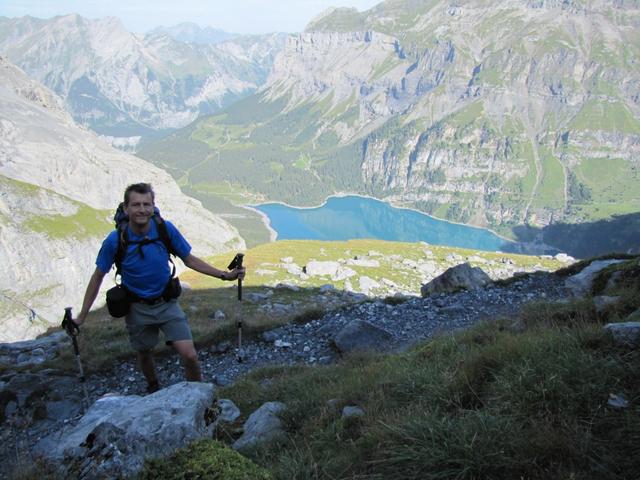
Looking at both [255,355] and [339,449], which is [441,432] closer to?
[339,449]

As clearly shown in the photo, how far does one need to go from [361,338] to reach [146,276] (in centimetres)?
605

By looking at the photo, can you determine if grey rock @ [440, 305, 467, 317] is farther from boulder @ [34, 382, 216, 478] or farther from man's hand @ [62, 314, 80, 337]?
man's hand @ [62, 314, 80, 337]

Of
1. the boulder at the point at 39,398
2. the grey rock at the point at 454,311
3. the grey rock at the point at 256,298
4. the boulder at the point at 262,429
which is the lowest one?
the grey rock at the point at 256,298

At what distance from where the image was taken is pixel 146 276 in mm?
7621

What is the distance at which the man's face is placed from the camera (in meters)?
7.31

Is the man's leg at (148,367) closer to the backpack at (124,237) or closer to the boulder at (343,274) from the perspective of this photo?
the backpack at (124,237)

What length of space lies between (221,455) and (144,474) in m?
0.62

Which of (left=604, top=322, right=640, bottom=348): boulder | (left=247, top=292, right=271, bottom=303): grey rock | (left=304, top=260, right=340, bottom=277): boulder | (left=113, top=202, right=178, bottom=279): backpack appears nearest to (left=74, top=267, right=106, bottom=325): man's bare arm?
(left=113, top=202, right=178, bottom=279): backpack

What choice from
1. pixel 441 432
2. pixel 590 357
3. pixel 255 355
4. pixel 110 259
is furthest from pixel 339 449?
pixel 255 355

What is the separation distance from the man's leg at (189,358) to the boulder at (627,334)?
6.25 m

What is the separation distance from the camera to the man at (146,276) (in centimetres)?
743

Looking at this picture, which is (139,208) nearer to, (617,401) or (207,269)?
(207,269)

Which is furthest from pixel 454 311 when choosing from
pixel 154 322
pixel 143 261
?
pixel 143 261

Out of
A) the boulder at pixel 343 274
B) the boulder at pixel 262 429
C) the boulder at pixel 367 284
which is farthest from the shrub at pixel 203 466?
the boulder at pixel 343 274
